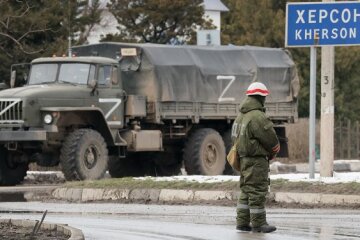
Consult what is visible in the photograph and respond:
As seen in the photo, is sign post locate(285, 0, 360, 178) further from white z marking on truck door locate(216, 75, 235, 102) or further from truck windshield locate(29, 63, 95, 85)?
white z marking on truck door locate(216, 75, 235, 102)

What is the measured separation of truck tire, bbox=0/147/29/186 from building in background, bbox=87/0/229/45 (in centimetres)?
895

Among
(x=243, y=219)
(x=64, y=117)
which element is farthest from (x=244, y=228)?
(x=64, y=117)

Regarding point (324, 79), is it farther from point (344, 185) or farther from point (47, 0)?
point (47, 0)

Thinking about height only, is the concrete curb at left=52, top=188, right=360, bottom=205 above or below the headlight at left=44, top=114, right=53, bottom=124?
below

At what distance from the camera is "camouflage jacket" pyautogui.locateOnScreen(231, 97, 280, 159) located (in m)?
12.6

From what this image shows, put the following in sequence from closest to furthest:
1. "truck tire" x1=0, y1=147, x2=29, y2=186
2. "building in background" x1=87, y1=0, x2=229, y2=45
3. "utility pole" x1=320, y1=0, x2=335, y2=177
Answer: "utility pole" x1=320, y1=0, x2=335, y2=177
"truck tire" x1=0, y1=147, x2=29, y2=186
"building in background" x1=87, y1=0, x2=229, y2=45

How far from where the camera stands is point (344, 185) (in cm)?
1692

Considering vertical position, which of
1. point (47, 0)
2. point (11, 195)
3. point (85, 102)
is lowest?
point (11, 195)

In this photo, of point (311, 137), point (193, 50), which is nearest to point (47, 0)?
point (193, 50)

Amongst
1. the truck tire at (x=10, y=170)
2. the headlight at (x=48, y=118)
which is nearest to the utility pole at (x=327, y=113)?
the headlight at (x=48, y=118)

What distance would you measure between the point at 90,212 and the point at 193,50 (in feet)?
40.9

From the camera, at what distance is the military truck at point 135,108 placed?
78.4 ft

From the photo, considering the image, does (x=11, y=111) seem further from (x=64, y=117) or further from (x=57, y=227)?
(x=57, y=227)

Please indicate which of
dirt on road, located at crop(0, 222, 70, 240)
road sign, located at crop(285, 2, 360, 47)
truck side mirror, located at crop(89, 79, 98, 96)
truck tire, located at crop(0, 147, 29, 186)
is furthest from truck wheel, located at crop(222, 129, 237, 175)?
dirt on road, located at crop(0, 222, 70, 240)
